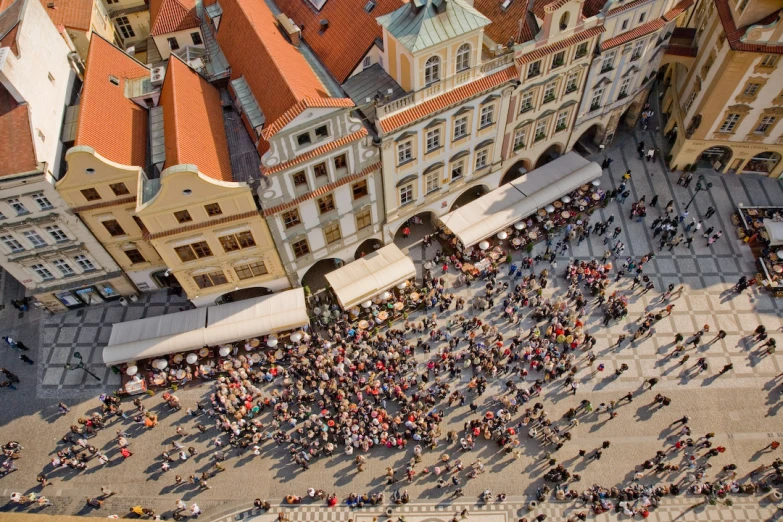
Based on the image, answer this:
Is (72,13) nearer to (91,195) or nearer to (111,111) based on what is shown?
(111,111)

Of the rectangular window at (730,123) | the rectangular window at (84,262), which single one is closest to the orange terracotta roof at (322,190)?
the rectangular window at (84,262)

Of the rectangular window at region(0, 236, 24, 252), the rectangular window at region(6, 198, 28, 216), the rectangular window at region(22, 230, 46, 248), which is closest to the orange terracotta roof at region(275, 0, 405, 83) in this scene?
the rectangular window at region(6, 198, 28, 216)

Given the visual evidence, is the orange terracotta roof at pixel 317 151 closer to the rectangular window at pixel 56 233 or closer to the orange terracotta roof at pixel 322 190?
the orange terracotta roof at pixel 322 190

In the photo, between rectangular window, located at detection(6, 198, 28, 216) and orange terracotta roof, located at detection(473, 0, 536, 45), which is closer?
rectangular window, located at detection(6, 198, 28, 216)

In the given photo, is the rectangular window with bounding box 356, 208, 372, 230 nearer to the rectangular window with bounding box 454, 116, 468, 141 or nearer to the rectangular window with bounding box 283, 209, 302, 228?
the rectangular window with bounding box 283, 209, 302, 228

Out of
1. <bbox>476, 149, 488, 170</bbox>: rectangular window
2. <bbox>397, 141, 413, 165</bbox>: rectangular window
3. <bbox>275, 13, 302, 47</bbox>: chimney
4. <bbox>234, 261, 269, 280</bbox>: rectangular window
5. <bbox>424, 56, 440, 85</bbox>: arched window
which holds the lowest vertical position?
<bbox>234, 261, 269, 280</bbox>: rectangular window

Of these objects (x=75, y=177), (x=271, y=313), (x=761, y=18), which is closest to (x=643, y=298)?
(x=761, y=18)
